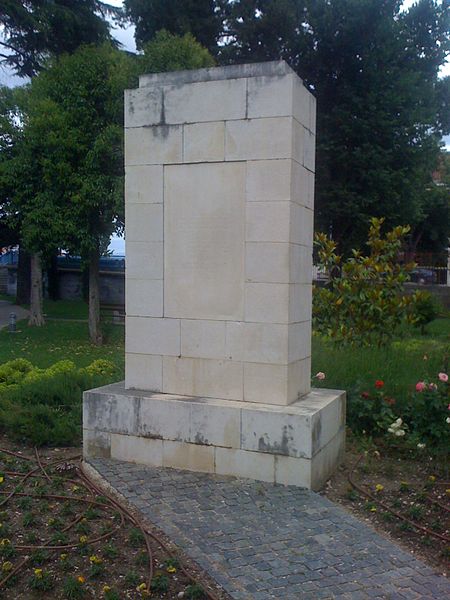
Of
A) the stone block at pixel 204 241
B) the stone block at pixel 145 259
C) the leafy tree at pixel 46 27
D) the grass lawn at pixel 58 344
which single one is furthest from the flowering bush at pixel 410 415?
the leafy tree at pixel 46 27

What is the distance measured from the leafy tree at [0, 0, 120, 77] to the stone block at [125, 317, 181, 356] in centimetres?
1539

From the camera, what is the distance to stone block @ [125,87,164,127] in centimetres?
564

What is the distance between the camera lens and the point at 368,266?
9711 millimetres

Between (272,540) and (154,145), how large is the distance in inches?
131

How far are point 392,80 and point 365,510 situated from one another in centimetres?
1753

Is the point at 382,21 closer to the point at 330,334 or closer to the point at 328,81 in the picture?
the point at 328,81

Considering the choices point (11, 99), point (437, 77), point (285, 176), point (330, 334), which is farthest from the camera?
point (437, 77)

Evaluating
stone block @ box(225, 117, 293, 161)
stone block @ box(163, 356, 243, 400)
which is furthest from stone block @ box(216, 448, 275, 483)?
stone block @ box(225, 117, 293, 161)

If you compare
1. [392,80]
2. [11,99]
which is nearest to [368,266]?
[11,99]

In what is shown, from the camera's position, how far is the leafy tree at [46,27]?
1917cm

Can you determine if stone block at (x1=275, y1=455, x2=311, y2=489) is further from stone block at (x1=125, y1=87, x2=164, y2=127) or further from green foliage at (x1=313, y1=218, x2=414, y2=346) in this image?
green foliage at (x1=313, y1=218, x2=414, y2=346)

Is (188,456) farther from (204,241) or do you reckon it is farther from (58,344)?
(58,344)

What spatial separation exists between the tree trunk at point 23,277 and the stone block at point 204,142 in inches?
748

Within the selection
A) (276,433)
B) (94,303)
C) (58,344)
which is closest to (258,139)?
(276,433)
